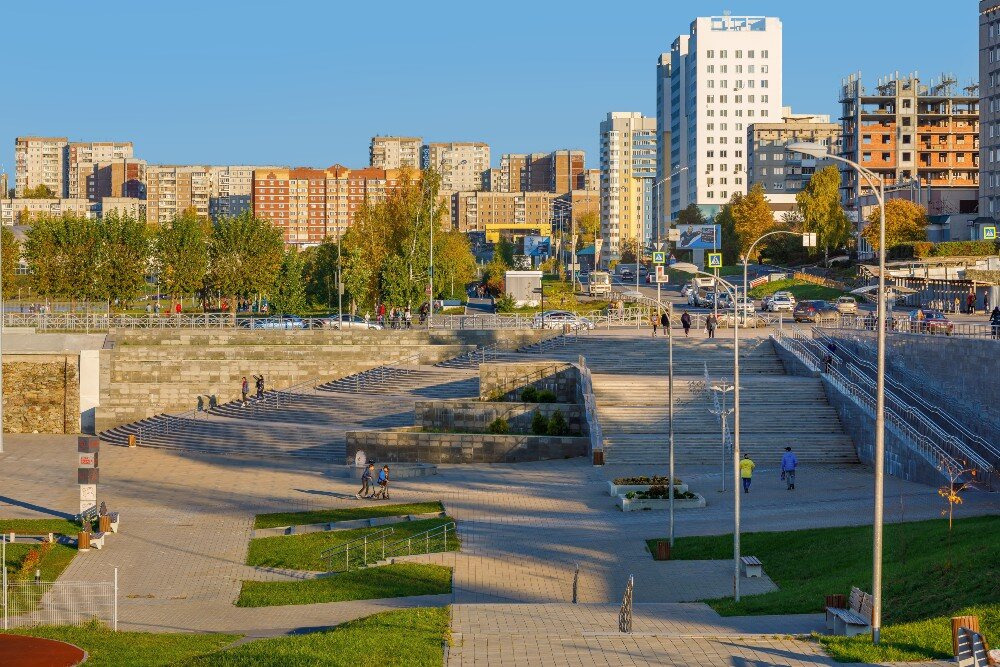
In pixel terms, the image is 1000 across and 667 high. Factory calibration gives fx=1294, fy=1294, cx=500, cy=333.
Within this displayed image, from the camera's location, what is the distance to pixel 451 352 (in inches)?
2344

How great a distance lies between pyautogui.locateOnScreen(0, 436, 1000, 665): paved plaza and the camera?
18953 millimetres

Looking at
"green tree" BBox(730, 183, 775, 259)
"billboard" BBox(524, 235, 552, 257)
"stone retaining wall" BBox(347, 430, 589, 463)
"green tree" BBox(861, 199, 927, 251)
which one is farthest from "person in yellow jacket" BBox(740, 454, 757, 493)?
"billboard" BBox(524, 235, 552, 257)

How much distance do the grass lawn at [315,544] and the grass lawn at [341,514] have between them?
1757 millimetres

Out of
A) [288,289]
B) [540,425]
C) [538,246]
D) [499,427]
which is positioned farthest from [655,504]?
[538,246]

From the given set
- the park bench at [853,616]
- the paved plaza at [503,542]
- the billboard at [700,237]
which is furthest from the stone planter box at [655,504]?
the billboard at [700,237]

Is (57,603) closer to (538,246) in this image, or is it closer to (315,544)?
(315,544)

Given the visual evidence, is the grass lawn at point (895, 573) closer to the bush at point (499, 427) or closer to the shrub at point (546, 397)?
the bush at point (499, 427)

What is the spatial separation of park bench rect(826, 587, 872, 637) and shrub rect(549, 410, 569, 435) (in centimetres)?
2567

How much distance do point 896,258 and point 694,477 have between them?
48784mm

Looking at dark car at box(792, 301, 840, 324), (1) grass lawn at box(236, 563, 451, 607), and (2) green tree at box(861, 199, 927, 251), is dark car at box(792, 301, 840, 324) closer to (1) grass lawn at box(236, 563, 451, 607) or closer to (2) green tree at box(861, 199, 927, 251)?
(2) green tree at box(861, 199, 927, 251)

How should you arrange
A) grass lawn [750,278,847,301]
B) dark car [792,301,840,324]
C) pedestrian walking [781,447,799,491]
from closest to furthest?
1. pedestrian walking [781,447,799,491]
2. dark car [792,301,840,324]
3. grass lawn [750,278,847,301]

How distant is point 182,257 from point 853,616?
209ft

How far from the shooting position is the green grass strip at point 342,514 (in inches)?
1318

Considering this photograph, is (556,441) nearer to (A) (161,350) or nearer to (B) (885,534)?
(B) (885,534)
